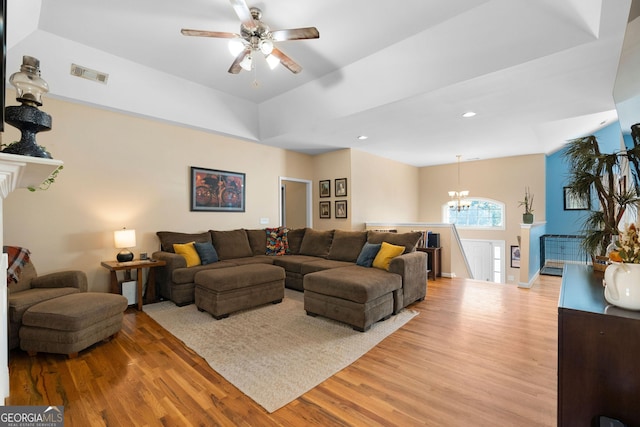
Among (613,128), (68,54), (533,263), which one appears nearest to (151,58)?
(68,54)

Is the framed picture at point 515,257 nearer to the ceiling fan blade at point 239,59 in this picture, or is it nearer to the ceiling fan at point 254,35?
the ceiling fan at point 254,35

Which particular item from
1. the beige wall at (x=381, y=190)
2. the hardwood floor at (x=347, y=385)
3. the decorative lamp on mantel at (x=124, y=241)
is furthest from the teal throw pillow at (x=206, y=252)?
the beige wall at (x=381, y=190)

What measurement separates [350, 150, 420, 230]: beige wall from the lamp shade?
3946 millimetres

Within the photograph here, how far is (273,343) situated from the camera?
2623 millimetres

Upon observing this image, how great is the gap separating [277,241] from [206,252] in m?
Result: 1.43

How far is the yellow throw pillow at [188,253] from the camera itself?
3967mm

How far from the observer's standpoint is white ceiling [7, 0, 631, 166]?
2.50 m

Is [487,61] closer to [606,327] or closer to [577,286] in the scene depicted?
[577,286]

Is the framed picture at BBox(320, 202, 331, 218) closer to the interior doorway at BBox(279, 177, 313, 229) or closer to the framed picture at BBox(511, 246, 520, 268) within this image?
the interior doorway at BBox(279, 177, 313, 229)

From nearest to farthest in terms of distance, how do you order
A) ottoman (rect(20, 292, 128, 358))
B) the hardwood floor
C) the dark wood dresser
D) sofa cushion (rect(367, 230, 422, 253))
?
the dark wood dresser, the hardwood floor, ottoman (rect(20, 292, 128, 358)), sofa cushion (rect(367, 230, 422, 253))

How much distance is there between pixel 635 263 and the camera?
1.16 meters

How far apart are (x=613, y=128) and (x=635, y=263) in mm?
7494

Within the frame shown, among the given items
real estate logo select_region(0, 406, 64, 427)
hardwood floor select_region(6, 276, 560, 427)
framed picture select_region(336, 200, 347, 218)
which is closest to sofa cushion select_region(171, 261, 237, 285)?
hardwood floor select_region(6, 276, 560, 427)

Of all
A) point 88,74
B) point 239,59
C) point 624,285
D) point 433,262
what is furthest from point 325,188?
point 624,285
